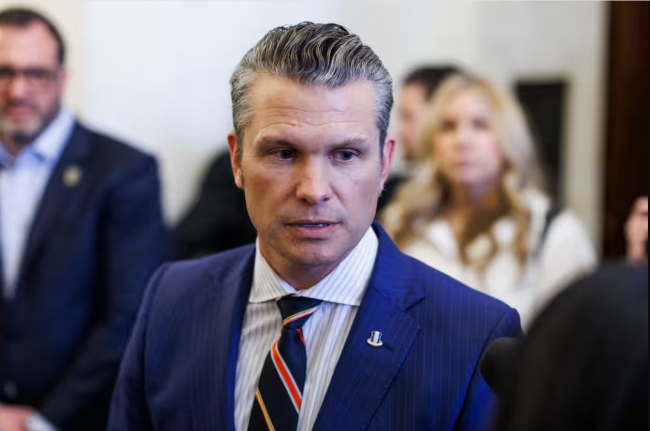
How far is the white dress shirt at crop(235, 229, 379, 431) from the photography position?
4.93 feet

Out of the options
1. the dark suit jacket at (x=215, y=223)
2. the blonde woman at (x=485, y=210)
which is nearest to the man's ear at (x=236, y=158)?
the blonde woman at (x=485, y=210)

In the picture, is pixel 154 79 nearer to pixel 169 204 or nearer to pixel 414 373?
pixel 169 204

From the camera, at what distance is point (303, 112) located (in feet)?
4.76

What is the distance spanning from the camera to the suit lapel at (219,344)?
1.52m

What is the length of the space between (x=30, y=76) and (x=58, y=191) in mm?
440

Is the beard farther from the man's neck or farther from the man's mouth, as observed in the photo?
the man's mouth

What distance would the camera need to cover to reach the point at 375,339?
1.48 meters

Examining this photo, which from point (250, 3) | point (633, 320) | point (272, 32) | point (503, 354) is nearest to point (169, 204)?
point (250, 3)

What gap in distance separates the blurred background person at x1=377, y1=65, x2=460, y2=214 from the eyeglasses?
1.42 m

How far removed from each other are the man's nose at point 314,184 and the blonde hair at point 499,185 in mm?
1592

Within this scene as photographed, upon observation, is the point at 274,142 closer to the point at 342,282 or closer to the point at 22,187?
the point at 342,282

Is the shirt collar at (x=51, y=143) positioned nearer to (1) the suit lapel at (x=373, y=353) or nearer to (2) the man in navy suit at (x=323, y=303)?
(2) the man in navy suit at (x=323, y=303)

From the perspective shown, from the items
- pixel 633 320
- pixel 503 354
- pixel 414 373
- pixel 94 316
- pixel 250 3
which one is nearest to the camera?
pixel 633 320

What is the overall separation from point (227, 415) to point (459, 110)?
74.7 inches
